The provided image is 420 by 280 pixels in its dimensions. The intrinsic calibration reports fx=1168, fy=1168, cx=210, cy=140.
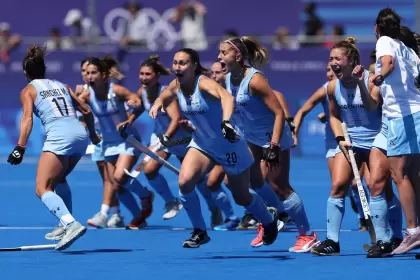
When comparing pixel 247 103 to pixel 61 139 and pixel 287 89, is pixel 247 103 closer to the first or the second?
pixel 61 139

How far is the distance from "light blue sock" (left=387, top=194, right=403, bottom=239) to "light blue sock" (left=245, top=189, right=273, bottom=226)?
1175mm

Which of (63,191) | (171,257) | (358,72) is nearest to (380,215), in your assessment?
(358,72)

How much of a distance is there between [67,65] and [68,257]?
16.1 meters

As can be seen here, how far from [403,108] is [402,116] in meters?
0.07

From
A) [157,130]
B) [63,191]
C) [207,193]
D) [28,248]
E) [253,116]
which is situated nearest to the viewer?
[28,248]

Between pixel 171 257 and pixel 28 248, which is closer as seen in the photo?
pixel 171 257

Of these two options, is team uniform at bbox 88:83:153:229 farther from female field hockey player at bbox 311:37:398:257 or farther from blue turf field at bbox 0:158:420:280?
female field hockey player at bbox 311:37:398:257

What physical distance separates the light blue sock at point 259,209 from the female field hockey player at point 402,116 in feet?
4.69

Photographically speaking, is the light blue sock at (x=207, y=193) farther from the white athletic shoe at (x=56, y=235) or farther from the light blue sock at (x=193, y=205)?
the light blue sock at (x=193, y=205)

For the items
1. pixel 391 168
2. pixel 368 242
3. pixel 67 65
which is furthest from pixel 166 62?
pixel 391 168

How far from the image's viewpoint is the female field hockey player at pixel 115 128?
48.1 ft

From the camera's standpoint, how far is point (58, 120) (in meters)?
12.0

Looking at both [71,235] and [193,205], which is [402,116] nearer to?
[193,205]

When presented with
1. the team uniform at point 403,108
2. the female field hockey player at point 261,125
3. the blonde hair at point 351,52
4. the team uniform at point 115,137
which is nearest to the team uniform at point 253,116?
the female field hockey player at point 261,125
